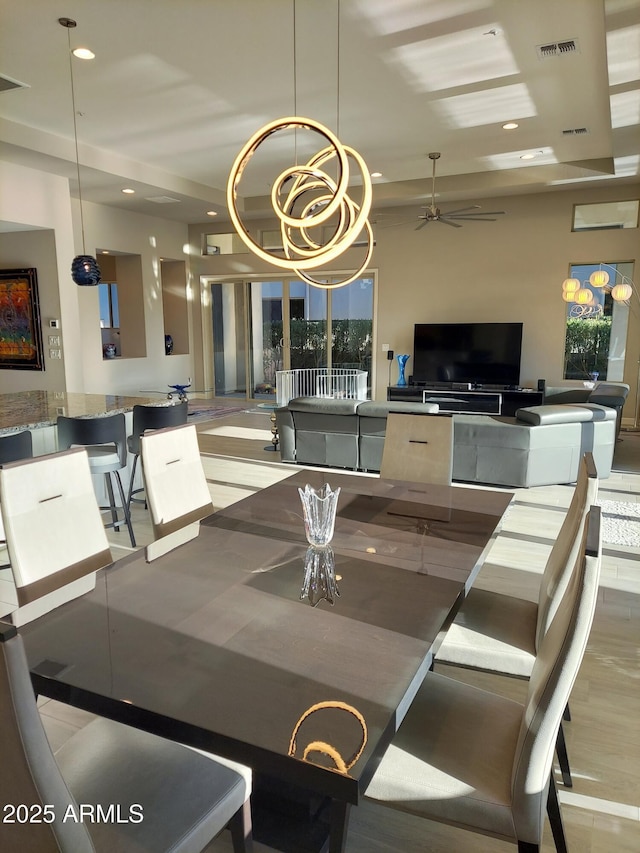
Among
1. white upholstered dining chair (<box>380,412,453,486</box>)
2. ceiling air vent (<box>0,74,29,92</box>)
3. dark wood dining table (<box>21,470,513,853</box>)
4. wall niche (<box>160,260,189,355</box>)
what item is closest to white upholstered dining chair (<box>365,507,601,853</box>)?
dark wood dining table (<box>21,470,513,853</box>)

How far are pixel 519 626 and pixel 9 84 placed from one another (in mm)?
5541

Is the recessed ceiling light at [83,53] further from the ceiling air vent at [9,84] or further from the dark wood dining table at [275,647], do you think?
the dark wood dining table at [275,647]

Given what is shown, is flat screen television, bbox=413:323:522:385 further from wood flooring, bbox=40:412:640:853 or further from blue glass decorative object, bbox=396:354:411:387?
wood flooring, bbox=40:412:640:853

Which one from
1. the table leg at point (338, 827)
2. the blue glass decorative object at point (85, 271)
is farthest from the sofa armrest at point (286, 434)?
the table leg at point (338, 827)

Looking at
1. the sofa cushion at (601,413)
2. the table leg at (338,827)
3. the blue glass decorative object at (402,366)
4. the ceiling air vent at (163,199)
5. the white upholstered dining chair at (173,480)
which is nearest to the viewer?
the table leg at (338,827)

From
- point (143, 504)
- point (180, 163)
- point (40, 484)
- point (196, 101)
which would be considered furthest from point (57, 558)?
point (180, 163)

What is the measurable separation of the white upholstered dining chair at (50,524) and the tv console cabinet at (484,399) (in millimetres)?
6345

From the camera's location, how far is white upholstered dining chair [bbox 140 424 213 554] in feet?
7.98

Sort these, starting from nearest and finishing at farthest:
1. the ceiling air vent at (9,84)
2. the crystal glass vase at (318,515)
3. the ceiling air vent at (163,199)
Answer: the crystal glass vase at (318,515), the ceiling air vent at (9,84), the ceiling air vent at (163,199)

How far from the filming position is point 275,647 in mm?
1279

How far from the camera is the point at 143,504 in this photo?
15.8ft

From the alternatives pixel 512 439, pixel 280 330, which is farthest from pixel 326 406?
pixel 280 330

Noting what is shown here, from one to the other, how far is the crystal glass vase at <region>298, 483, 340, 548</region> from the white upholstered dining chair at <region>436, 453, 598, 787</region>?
47 cm

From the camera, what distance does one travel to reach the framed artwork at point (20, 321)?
277 inches
